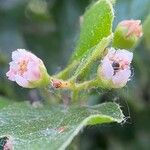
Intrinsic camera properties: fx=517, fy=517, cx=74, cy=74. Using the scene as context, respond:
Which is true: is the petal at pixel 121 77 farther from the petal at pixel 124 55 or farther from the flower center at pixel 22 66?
the flower center at pixel 22 66

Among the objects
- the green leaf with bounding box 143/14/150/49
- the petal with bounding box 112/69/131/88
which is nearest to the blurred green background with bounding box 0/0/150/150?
the green leaf with bounding box 143/14/150/49

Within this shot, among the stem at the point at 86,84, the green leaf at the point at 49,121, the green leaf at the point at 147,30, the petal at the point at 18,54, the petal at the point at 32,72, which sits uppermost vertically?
the green leaf at the point at 147,30

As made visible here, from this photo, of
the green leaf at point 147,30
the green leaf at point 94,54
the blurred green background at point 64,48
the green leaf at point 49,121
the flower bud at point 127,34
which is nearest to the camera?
the green leaf at point 49,121

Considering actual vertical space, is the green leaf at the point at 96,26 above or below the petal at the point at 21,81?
above

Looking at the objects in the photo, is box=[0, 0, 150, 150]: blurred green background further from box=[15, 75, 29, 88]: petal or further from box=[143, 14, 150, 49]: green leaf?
box=[15, 75, 29, 88]: petal

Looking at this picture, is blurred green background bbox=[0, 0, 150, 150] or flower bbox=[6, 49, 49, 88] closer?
flower bbox=[6, 49, 49, 88]

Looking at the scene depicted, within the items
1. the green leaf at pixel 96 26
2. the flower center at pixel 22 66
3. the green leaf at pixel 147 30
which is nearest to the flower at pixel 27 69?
the flower center at pixel 22 66
